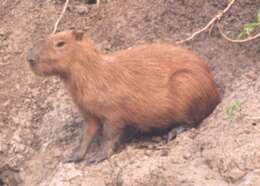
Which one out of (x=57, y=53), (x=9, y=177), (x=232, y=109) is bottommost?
(x=9, y=177)

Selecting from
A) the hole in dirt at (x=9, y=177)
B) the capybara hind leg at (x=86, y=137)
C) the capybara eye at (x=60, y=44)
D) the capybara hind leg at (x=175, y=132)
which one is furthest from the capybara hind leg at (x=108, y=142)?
the hole in dirt at (x=9, y=177)

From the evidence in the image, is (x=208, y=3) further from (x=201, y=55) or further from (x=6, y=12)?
(x=6, y=12)

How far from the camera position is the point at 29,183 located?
23.4ft

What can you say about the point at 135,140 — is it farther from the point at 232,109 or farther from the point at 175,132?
the point at 232,109

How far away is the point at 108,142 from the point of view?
6730mm

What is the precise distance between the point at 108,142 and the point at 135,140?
25 cm

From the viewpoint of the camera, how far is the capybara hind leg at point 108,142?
669 cm

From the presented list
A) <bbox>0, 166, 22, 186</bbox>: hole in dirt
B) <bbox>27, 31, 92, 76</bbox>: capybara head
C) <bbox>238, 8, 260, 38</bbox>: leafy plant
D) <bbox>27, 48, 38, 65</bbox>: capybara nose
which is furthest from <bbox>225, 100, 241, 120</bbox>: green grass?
<bbox>0, 166, 22, 186</bbox>: hole in dirt

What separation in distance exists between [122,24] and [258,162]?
265 centimetres

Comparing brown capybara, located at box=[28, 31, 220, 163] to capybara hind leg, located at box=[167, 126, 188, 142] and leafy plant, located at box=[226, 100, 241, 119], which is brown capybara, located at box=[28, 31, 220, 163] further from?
leafy plant, located at box=[226, 100, 241, 119]

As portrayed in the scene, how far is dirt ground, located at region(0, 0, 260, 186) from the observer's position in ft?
19.8

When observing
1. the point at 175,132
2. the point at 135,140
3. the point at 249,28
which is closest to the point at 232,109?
the point at 175,132

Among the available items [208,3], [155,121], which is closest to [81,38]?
[155,121]

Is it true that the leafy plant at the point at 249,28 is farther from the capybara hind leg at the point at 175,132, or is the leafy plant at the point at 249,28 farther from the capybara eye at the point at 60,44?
the capybara eye at the point at 60,44
